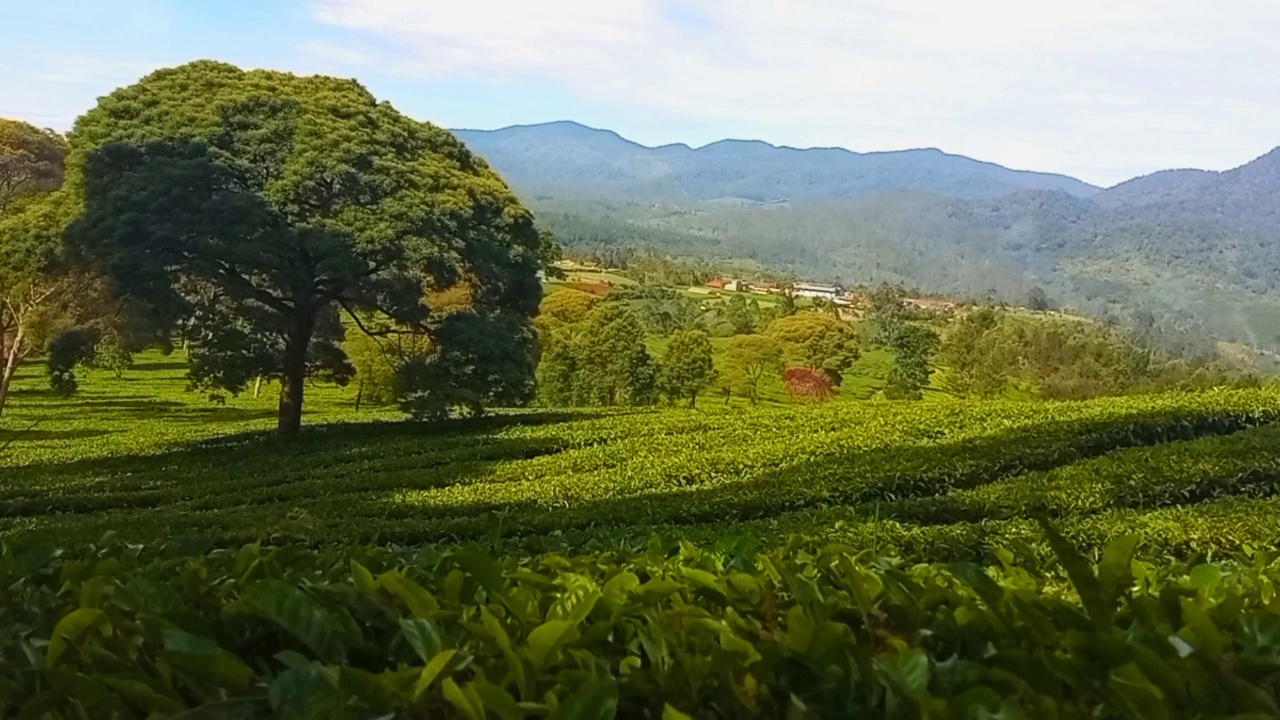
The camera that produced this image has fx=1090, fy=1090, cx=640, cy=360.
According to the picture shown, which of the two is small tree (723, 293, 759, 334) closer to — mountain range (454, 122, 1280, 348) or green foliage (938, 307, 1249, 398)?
green foliage (938, 307, 1249, 398)

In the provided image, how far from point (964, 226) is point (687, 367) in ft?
274

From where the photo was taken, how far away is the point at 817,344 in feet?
64.6

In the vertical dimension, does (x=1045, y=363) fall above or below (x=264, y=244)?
below

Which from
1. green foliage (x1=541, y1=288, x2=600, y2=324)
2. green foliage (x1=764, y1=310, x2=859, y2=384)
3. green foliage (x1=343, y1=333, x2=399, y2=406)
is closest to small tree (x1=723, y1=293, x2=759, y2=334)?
green foliage (x1=764, y1=310, x2=859, y2=384)

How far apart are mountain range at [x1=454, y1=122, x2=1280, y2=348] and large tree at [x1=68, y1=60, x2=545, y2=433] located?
16.0 m

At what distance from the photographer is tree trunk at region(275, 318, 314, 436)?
427 inches

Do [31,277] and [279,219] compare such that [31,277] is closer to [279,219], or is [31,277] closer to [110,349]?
[110,349]

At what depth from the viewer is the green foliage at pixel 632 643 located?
2.50ft

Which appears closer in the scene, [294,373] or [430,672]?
[430,672]

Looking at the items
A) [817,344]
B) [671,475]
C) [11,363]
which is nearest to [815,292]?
[817,344]

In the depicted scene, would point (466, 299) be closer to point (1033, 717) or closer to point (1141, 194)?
point (1033, 717)

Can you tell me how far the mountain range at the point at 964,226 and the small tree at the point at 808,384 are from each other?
10993mm

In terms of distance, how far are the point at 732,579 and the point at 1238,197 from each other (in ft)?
279

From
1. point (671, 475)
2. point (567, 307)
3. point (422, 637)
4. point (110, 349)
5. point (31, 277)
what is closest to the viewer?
point (422, 637)
